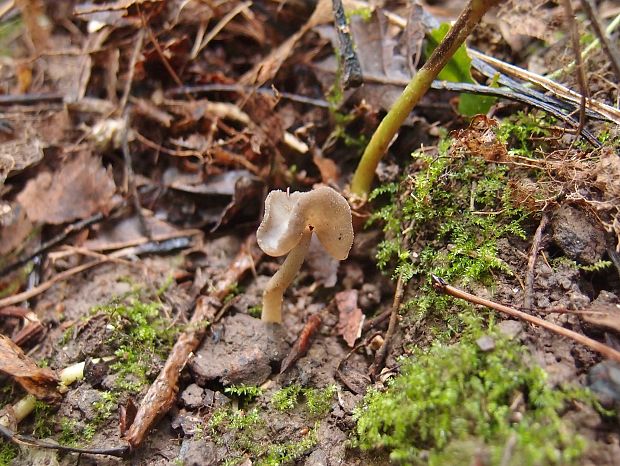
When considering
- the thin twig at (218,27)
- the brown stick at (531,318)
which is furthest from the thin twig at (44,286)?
the brown stick at (531,318)

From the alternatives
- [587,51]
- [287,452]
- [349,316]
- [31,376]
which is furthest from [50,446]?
[587,51]

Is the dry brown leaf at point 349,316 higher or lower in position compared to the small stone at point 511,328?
lower

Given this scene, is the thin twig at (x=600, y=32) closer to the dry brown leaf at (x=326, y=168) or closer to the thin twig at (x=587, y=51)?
the thin twig at (x=587, y=51)

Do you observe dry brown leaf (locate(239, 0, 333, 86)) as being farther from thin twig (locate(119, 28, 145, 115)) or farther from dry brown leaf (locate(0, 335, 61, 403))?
dry brown leaf (locate(0, 335, 61, 403))

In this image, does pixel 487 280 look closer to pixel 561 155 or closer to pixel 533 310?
pixel 533 310

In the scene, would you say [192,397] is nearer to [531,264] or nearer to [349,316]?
[349,316]

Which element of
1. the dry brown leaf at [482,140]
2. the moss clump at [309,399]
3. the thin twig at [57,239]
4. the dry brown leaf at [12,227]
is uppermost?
the dry brown leaf at [482,140]
